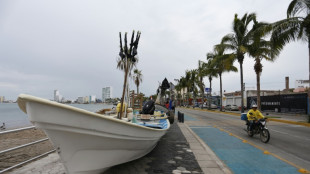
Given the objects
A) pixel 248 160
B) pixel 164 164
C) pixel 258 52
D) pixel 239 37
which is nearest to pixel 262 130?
pixel 248 160

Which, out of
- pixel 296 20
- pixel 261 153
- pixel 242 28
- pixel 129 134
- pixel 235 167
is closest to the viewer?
pixel 129 134

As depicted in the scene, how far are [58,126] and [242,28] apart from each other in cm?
2281

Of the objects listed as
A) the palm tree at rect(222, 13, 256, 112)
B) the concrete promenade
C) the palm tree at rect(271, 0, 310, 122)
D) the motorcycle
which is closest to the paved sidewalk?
the concrete promenade

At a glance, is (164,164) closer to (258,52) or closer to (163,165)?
(163,165)

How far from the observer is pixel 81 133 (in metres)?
3.00

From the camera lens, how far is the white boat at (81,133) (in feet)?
8.78

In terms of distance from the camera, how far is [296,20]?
41.3 feet

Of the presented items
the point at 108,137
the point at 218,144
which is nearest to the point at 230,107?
the point at 218,144

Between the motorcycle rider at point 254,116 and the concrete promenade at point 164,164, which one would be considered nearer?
the concrete promenade at point 164,164

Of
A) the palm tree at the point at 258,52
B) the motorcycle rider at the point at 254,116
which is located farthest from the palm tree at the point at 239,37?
the motorcycle rider at the point at 254,116

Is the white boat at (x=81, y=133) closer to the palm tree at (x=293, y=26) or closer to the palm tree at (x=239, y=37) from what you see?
the palm tree at (x=293, y=26)

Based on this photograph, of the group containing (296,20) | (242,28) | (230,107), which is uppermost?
(242,28)

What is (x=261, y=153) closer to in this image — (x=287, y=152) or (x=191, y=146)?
(x=287, y=152)

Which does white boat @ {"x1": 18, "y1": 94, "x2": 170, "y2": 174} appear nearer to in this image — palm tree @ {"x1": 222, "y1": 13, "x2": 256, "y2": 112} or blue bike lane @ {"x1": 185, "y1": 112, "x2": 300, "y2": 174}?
blue bike lane @ {"x1": 185, "y1": 112, "x2": 300, "y2": 174}
